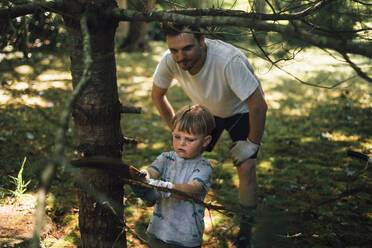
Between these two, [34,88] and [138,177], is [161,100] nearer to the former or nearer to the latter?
[34,88]

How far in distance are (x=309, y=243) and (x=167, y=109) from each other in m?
1.68

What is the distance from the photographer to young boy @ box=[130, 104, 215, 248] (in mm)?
1911

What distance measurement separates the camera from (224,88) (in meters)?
2.69

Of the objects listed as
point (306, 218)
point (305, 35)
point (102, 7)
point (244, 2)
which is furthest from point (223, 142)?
A: point (305, 35)

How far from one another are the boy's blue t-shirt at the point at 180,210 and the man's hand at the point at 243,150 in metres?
0.68

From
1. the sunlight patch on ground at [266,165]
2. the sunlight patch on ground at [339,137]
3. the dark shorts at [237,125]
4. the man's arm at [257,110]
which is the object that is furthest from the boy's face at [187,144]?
the sunlight patch on ground at [339,137]

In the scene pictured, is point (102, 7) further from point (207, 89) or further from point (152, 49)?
point (152, 49)

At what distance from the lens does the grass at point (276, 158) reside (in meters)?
2.16

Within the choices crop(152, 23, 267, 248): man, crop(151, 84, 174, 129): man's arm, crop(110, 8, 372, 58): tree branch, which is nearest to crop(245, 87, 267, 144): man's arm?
crop(152, 23, 267, 248): man

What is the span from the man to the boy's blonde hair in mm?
497

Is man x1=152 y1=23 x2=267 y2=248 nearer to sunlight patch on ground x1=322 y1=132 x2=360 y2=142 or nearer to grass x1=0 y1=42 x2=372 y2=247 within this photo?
grass x1=0 y1=42 x2=372 y2=247

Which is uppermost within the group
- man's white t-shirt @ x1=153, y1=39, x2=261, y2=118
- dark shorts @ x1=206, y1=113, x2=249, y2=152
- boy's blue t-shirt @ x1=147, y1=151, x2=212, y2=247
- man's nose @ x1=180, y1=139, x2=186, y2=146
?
man's white t-shirt @ x1=153, y1=39, x2=261, y2=118

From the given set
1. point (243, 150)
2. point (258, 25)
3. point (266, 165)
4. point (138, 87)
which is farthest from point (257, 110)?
point (138, 87)

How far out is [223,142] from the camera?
Answer: 5.06 meters
